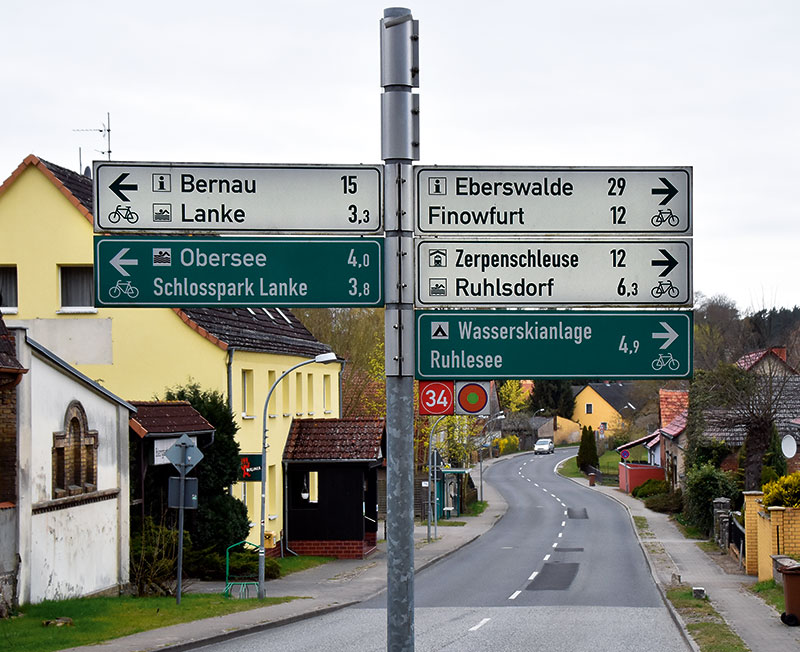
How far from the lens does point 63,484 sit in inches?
800

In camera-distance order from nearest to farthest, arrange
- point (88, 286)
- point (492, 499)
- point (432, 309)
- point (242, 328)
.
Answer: point (432, 309)
point (88, 286)
point (242, 328)
point (492, 499)

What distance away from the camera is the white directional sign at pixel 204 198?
15.2 ft

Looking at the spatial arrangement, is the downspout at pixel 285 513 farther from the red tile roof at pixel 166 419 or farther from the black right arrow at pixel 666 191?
the black right arrow at pixel 666 191

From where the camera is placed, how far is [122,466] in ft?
76.6

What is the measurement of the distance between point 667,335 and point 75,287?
28080mm

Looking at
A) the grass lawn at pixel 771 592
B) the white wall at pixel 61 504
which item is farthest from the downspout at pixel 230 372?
the grass lawn at pixel 771 592

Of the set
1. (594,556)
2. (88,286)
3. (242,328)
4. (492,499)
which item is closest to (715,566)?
(594,556)

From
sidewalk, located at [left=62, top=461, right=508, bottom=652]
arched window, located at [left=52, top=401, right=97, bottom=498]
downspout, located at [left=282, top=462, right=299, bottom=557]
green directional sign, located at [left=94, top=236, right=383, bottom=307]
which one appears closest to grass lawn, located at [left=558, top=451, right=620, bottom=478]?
sidewalk, located at [left=62, top=461, right=508, bottom=652]

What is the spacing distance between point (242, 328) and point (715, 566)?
15966 mm

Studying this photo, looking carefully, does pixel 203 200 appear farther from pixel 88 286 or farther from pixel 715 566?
pixel 715 566

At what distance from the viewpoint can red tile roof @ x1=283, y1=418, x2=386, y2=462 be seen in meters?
35.6

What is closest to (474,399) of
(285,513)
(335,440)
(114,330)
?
(114,330)

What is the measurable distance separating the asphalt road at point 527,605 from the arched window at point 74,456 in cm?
484

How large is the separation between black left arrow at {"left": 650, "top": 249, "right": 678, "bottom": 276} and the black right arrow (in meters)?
0.22
